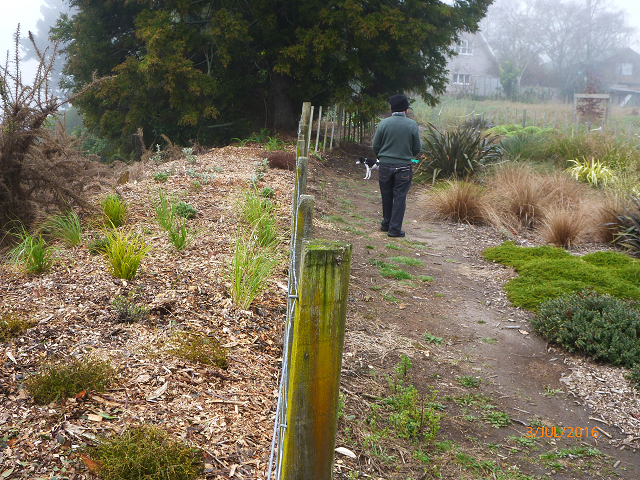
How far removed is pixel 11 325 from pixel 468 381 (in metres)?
3.24

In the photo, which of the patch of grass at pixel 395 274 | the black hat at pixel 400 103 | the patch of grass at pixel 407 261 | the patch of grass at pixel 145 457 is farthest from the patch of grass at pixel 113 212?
the black hat at pixel 400 103

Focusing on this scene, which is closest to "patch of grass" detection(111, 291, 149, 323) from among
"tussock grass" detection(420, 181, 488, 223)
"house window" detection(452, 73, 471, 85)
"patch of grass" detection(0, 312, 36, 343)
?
"patch of grass" detection(0, 312, 36, 343)

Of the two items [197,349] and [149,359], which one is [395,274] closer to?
[197,349]

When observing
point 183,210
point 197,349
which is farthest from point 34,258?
point 197,349

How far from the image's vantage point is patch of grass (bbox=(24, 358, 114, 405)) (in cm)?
269

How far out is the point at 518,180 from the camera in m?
9.75

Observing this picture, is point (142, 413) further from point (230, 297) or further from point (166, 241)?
point (166, 241)

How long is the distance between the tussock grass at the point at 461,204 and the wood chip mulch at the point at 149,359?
5.32 meters

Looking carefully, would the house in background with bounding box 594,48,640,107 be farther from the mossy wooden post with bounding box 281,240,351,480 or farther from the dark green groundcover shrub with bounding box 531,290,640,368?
the mossy wooden post with bounding box 281,240,351,480

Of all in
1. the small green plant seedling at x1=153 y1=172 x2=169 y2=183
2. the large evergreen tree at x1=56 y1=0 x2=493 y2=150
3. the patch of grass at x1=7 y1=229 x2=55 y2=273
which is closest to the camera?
the patch of grass at x1=7 y1=229 x2=55 y2=273

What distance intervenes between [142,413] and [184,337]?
844mm

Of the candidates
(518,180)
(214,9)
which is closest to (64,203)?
(518,180)

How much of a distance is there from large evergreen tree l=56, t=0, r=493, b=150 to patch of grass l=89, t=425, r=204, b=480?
1384 cm

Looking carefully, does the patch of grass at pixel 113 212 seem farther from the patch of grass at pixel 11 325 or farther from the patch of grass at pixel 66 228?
the patch of grass at pixel 11 325
